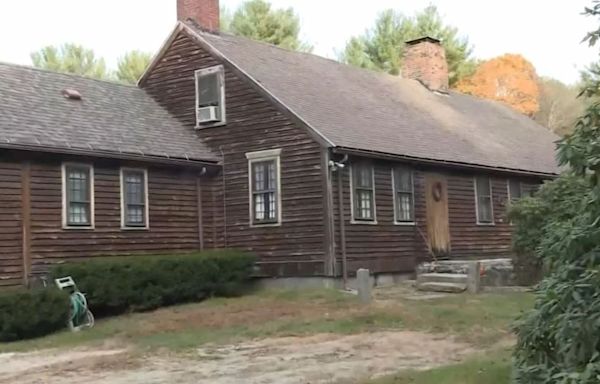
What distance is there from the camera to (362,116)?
22.9 metres

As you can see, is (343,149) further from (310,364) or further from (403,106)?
(310,364)

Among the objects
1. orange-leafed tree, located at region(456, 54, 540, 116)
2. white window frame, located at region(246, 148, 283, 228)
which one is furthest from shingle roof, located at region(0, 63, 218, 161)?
orange-leafed tree, located at region(456, 54, 540, 116)

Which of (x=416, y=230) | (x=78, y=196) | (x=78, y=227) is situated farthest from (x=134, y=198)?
(x=416, y=230)

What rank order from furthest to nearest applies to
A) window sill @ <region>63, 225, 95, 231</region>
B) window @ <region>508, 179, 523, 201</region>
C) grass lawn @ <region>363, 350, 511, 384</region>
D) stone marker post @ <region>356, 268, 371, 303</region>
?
window @ <region>508, 179, 523, 201</region>, window sill @ <region>63, 225, 95, 231</region>, stone marker post @ <region>356, 268, 371, 303</region>, grass lawn @ <region>363, 350, 511, 384</region>

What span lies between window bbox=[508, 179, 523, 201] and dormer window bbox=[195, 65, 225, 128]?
33.2ft

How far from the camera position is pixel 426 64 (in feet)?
102

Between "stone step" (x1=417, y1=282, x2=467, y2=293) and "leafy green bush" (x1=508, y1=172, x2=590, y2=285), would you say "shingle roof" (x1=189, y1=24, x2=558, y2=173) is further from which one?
"leafy green bush" (x1=508, y1=172, x2=590, y2=285)

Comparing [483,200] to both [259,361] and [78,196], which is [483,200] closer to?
[78,196]

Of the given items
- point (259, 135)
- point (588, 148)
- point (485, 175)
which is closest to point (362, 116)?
point (259, 135)

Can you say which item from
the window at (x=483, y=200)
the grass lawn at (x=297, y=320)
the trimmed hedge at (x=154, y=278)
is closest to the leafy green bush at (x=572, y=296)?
the grass lawn at (x=297, y=320)

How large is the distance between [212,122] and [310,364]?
12670mm

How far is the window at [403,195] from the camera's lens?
2192 cm

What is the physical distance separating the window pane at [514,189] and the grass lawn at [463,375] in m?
17.5

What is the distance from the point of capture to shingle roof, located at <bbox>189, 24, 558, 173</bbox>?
842 inches
